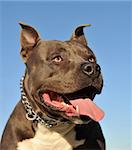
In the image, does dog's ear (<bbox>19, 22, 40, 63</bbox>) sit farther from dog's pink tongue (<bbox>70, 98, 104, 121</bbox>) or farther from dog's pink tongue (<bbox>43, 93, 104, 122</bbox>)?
dog's pink tongue (<bbox>70, 98, 104, 121</bbox>)

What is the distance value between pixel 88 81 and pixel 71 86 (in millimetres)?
256

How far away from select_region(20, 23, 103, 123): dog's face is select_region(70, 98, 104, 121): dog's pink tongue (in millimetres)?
86

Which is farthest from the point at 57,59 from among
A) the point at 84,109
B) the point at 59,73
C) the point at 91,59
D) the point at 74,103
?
the point at 84,109

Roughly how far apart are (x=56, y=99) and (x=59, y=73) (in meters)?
0.47

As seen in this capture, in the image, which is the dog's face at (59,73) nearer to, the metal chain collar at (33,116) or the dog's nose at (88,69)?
the dog's nose at (88,69)

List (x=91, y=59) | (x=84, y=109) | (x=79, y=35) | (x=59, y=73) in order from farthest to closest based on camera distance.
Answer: (x=79, y=35)
(x=91, y=59)
(x=59, y=73)
(x=84, y=109)

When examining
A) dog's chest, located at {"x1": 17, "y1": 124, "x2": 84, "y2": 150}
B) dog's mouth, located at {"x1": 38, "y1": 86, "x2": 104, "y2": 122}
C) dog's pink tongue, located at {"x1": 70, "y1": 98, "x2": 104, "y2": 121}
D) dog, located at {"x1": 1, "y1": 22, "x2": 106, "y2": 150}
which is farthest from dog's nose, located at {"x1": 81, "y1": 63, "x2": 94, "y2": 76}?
dog's chest, located at {"x1": 17, "y1": 124, "x2": 84, "y2": 150}

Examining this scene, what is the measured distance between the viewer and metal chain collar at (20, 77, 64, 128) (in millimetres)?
7590

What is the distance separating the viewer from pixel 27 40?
8023 mm

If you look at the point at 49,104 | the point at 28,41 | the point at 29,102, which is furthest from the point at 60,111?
the point at 28,41

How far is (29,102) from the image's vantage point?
7.75m

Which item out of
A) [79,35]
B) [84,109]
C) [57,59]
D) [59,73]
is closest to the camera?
[84,109]

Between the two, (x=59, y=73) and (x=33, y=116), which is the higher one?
(x=59, y=73)

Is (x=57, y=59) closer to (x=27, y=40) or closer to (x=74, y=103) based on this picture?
→ (x=74, y=103)
